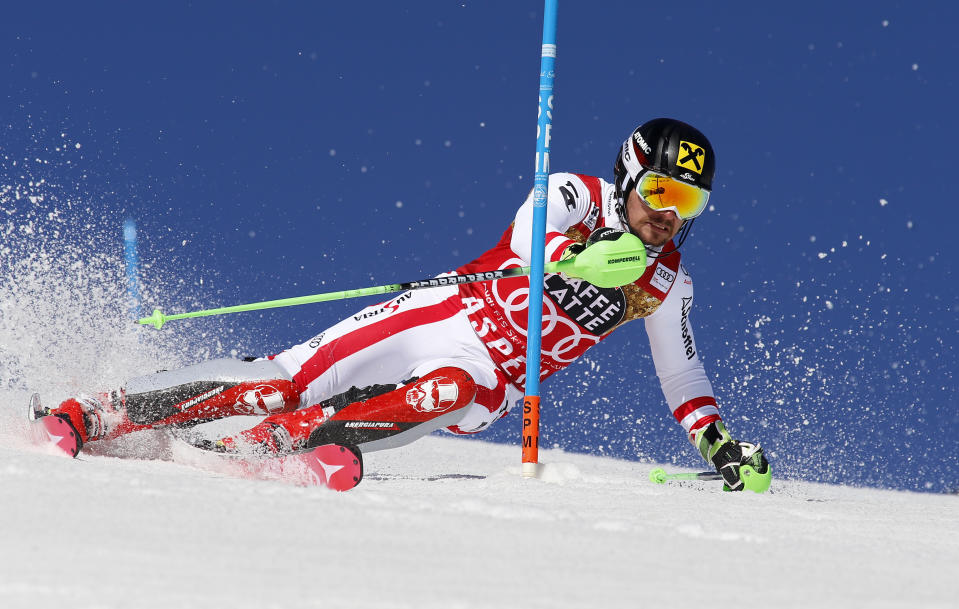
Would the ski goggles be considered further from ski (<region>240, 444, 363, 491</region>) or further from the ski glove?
ski (<region>240, 444, 363, 491</region>)

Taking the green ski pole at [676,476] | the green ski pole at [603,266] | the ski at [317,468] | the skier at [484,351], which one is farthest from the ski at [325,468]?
the green ski pole at [676,476]

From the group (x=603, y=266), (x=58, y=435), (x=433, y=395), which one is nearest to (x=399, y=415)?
(x=433, y=395)

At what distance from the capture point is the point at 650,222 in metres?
3.44

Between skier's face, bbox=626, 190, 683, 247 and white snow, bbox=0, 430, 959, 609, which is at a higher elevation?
skier's face, bbox=626, 190, 683, 247

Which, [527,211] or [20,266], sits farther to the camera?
[20,266]

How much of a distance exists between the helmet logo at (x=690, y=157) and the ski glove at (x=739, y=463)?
0.96 meters

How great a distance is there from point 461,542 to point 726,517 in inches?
38.2

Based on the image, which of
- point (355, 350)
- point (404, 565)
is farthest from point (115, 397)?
point (404, 565)

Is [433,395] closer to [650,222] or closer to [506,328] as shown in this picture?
[506,328]

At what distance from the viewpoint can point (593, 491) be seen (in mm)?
2846

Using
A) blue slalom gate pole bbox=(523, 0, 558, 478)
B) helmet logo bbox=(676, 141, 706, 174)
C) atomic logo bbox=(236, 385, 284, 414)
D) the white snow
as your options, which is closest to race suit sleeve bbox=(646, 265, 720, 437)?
helmet logo bbox=(676, 141, 706, 174)

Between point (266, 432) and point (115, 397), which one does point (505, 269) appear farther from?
point (115, 397)

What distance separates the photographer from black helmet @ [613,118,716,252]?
3.33 meters

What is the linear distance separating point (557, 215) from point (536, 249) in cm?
27
